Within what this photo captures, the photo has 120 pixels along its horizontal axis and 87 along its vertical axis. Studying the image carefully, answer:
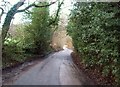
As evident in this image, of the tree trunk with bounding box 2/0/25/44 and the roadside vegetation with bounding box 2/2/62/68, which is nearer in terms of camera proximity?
the tree trunk with bounding box 2/0/25/44

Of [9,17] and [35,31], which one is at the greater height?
[9,17]

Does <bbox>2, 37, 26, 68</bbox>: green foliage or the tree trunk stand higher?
the tree trunk

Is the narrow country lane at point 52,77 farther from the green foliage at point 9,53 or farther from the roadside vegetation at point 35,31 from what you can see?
the roadside vegetation at point 35,31

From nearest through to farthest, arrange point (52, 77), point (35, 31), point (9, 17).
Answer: point (52, 77) < point (9, 17) < point (35, 31)

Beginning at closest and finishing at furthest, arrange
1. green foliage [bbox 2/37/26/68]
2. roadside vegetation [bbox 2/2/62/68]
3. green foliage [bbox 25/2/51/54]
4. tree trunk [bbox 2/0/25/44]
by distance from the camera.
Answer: tree trunk [bbox 2/0/25/44] < green foliage [bbox 2/37/26/68] < roadside vegetation [bbox 2/2/62/68] < green foliage [bbox 25/2/51/54]

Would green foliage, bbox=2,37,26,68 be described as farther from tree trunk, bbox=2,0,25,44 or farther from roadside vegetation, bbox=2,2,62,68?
roadside vegetation, bbox=2,2,62,68

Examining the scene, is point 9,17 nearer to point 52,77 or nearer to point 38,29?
point 52,77

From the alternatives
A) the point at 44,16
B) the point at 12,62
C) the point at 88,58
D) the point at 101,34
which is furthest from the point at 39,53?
the point at 101,34

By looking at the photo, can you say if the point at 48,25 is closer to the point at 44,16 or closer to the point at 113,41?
the point at 44,16

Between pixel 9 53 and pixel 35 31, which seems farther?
pixel 35 31

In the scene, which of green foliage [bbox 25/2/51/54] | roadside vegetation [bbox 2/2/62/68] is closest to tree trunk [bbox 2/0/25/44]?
roadside vegetation [bbox 2/2/62/68]

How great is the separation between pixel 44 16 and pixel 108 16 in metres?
20.7

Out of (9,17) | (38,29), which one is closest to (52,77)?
(9,17)

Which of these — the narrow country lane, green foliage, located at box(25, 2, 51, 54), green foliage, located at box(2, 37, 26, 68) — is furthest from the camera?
green foliage, located at box(25, 2, 51, 54)
